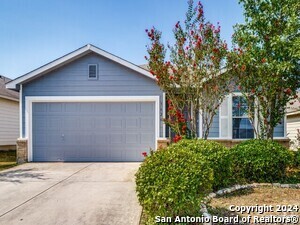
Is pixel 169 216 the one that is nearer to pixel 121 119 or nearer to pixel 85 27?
pixel 121 119

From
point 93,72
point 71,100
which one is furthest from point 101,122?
point 93,72

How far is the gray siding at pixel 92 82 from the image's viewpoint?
35.9 ft

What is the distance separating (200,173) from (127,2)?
30.8 ft

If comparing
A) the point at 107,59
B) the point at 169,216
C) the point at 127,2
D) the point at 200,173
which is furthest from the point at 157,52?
the point at 169,216

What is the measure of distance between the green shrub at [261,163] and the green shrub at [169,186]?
2.96 meters

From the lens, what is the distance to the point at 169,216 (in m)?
3.83

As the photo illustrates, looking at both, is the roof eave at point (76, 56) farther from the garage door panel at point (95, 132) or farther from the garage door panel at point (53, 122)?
the garage door panel at point (53, 122)

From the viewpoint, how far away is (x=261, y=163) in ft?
21.8

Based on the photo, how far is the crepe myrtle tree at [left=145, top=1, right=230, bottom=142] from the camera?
793 centimetres

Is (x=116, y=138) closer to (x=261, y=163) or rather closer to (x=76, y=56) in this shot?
(x=76, y=56)

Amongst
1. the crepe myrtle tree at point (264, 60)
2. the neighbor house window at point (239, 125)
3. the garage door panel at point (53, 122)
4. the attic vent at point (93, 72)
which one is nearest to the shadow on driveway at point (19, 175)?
the garage door panel at point (53, 122)

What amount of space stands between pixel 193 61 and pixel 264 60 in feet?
6.90

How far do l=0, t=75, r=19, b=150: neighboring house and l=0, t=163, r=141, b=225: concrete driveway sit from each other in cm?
697

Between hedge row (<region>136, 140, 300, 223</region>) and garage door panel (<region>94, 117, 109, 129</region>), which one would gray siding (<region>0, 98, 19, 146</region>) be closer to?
garage door panel (<region>94, 117, 109, 129</region>)
